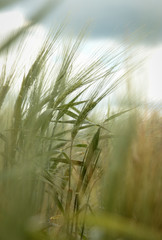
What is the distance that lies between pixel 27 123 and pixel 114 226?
19.7 inches

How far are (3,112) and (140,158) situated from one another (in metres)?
0.47

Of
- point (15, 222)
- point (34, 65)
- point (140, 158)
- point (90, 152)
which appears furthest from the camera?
point (34, 65)

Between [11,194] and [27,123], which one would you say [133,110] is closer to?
[11,194]

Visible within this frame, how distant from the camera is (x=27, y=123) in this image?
79 cm

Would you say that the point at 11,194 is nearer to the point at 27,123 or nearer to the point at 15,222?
the point at 15,222

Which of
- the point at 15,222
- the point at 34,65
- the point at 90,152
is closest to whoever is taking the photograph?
the point at 15,222

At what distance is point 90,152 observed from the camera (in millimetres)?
786

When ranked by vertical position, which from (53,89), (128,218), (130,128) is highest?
(53,89)

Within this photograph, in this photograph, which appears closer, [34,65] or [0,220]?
[0,220]

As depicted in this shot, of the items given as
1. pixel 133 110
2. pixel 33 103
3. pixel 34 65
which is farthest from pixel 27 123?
pixel 133 110

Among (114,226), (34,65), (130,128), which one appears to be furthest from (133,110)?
(34,65)

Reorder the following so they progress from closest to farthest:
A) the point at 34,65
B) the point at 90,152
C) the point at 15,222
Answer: the point at 15,222, the point at 90,152, the point at 34,65

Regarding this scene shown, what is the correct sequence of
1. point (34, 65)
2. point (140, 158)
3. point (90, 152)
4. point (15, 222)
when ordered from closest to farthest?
point (15, 222) → point (140, 158) → point (90, 152) → point (34, 65)

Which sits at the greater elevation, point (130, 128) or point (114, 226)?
point (130, 128)
